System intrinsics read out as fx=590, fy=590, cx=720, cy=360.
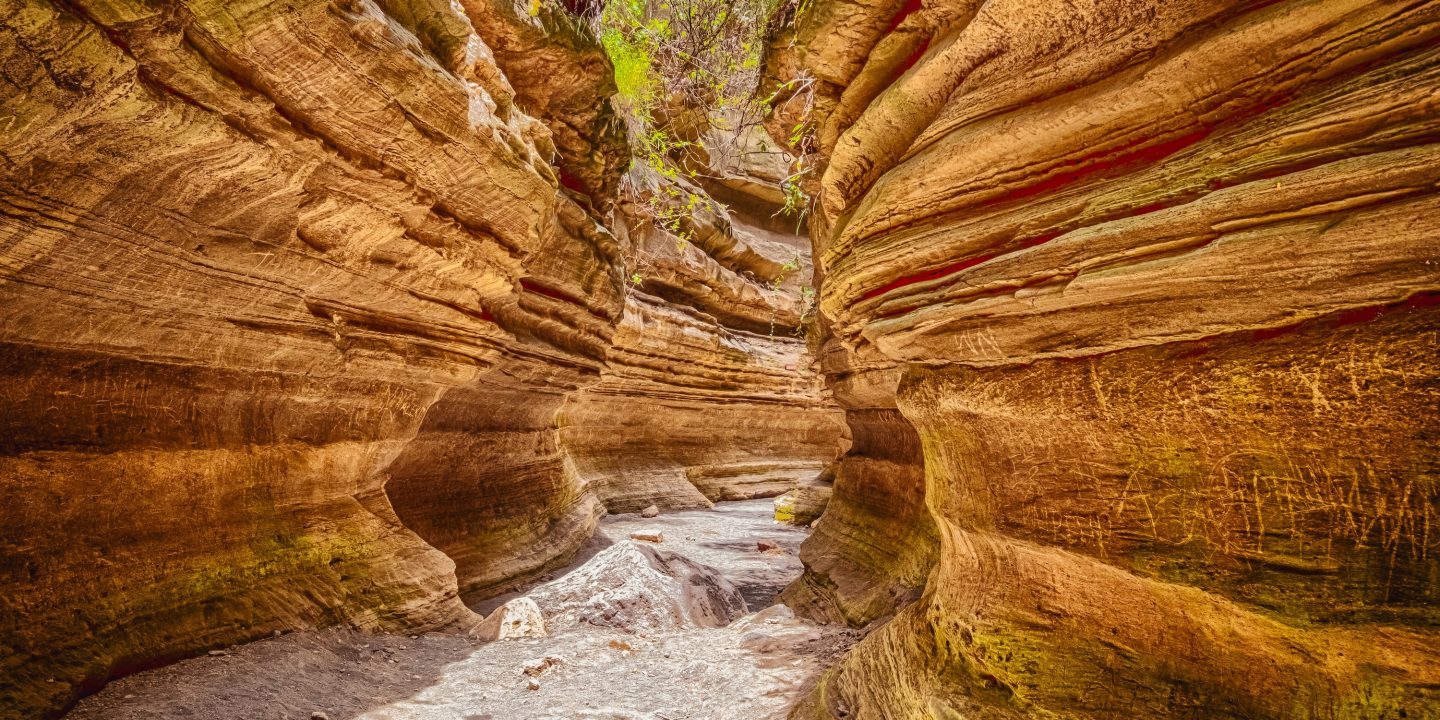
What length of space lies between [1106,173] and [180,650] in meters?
5.73

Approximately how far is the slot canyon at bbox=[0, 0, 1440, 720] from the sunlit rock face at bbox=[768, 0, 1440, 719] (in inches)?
0.6

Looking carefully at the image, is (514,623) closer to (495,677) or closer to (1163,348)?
(495,677)

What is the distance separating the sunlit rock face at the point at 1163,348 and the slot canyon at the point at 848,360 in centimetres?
1

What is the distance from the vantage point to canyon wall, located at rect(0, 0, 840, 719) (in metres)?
2.80

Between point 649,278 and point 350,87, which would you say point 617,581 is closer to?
point 350,87

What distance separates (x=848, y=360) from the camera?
661cm

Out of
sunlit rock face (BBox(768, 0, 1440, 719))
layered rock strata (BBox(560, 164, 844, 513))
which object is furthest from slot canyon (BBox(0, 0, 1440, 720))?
layered rock strata (BBox(560, 164, 844, 513))

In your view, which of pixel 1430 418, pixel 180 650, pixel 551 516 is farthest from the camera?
pixel 551 516

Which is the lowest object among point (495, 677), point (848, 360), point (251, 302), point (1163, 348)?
point (495, 677)

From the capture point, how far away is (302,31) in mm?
3004

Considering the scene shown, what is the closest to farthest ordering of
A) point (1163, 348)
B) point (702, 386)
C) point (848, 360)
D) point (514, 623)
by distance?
point (1163, 348) < point (514, 623) < point (848, 360) < point (702, 386)

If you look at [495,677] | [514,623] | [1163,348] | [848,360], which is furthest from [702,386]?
[1163,348]

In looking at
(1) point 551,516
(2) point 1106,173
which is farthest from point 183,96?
(1) point 551,516

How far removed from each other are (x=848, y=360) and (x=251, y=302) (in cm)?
531
